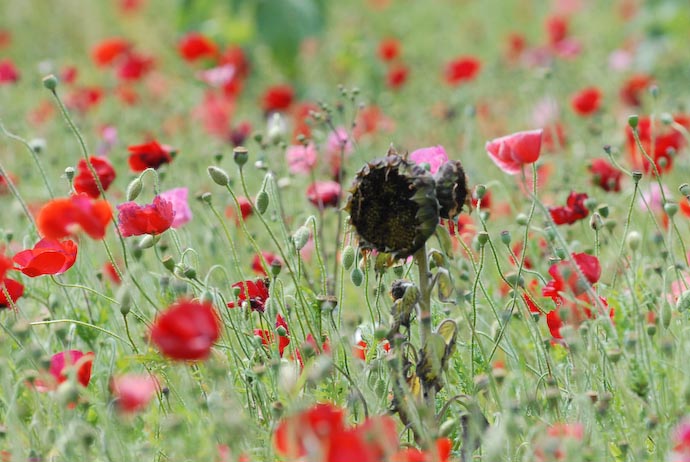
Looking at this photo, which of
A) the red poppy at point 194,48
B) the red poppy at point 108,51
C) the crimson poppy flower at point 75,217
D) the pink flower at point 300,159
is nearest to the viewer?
the crimson poppy flower at point 75,217

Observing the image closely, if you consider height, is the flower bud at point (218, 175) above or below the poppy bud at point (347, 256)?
above

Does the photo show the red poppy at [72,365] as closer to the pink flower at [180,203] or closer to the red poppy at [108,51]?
the pink flower at [180,203]

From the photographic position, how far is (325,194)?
2436 millimetres

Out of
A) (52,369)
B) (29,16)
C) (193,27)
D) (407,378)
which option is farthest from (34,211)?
(29,16)

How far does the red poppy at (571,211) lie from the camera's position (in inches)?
82.5

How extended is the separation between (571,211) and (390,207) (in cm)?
74

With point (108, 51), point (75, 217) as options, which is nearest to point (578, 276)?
point (75, 217)

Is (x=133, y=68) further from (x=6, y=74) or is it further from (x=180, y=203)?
(x=180, y=203)

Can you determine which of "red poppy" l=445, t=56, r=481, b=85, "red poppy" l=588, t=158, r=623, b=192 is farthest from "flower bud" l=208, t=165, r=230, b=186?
"red poppy" l=445, t=56, r=481, b=85

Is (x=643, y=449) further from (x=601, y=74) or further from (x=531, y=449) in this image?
(x=601, y=74)

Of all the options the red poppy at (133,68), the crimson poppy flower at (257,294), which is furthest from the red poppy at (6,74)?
the crimson poppy flower at (257,294)

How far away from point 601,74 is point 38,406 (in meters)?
4.15

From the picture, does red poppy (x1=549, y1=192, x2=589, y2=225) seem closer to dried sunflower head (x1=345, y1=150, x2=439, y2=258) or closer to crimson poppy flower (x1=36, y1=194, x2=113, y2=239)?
dried sunflower head (x1=345, y1=150, x2=439, y2=258)

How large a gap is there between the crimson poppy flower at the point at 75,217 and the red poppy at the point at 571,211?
1.03 m
